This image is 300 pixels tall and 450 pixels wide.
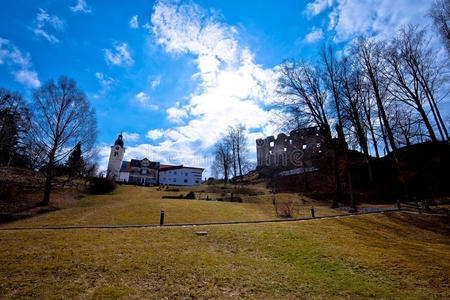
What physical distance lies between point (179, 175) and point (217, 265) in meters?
55.9

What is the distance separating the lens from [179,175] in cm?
5841

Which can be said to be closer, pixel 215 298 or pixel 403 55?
pixel 215 298

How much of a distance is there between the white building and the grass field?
169 feet

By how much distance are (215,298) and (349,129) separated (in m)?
17.9

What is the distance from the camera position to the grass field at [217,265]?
3.39m

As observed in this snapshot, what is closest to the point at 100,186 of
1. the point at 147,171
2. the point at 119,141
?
the point at 147,171

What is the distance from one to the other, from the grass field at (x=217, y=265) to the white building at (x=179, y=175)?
2027 inches

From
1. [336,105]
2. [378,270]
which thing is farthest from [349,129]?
[378,270]

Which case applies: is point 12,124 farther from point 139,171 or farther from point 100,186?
point 139,171

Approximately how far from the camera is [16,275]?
3.72 metres

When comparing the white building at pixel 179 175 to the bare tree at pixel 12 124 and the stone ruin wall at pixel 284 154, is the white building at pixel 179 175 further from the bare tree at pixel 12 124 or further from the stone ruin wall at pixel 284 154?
the bare tree at pixel 12 124

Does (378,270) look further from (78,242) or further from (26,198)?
(26,198)

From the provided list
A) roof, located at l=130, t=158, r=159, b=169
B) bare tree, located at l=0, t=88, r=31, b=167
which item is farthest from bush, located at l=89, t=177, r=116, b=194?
roof, located at l=130, t=158, r=159, b=169

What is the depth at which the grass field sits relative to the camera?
133 inches
